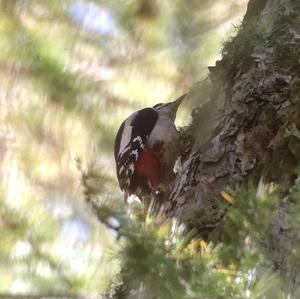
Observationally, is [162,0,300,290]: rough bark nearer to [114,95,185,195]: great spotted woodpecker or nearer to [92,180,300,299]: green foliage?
[92,180,300,299]: green foliage

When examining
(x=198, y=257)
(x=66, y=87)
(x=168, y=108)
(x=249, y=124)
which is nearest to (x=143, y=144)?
(x=168, y=108)

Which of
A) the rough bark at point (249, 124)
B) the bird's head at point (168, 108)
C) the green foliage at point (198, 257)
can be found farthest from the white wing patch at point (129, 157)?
A: the green foliage at point (198, 257)

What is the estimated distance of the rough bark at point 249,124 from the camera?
143 centimetres

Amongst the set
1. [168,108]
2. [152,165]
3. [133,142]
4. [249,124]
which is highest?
[249,124]

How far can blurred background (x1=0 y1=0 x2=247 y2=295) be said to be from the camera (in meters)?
2.19

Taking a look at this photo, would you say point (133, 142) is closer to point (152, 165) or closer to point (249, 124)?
point (152, 165)

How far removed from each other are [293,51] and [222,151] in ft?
1.20

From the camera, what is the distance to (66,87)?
2.31m

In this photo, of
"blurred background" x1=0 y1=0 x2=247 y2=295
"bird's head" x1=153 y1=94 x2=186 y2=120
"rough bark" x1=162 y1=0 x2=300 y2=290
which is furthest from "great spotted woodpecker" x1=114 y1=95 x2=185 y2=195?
"rough bark" x1=162 y1=0 x2=300 y2=290

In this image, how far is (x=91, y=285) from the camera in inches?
77.3

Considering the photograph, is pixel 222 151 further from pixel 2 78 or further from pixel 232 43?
pixel 2 78

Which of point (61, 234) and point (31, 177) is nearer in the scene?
point (61, 234)

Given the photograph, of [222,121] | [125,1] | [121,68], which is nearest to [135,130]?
[121,68]

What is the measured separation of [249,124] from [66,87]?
3.03 ft
